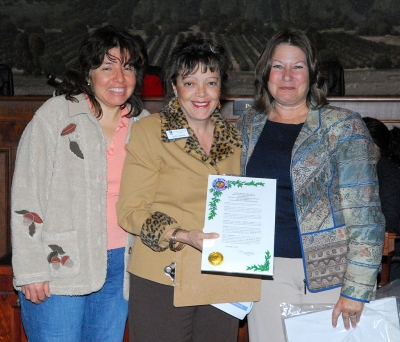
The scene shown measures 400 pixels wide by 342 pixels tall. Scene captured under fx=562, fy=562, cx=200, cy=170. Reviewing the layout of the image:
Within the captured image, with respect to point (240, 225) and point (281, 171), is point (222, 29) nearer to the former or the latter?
point (281, 171)

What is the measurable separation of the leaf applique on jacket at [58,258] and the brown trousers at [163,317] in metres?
0.24

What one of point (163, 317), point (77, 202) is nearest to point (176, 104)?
point (77, 202)

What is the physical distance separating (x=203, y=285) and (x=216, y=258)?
0.18m

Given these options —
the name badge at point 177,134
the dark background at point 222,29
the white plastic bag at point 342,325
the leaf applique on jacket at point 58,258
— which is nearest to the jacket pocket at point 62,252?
the leaf applique on jacket at point 58,258

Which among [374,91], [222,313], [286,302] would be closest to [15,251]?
[222,313]

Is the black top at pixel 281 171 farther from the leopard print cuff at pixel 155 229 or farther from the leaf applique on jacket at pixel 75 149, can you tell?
the leaf applique on jacket at pixel 75 149

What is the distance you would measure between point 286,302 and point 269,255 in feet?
0.86

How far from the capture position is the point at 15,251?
1950 millimetres

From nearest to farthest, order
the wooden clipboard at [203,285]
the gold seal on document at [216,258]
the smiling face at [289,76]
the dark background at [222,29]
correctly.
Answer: the gold seal on document at [216,258] → the wooden clipboard at [203,285] → the smiling face at [289,76] → the dark background at [222,29]

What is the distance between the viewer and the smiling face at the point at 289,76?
2.07 meters

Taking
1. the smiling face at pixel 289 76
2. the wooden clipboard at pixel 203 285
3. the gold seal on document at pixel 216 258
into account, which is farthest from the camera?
the smiling face at pixel 289 76

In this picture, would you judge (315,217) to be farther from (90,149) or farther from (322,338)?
(90,149)

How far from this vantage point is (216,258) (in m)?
1.84

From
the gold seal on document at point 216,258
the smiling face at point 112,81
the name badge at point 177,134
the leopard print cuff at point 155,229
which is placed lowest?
the gold seal on document at point 216,258
